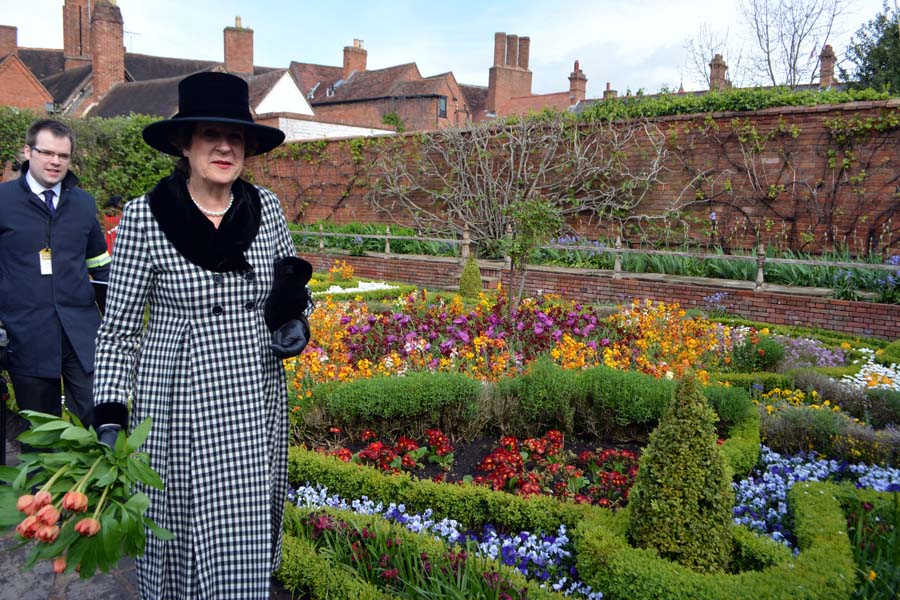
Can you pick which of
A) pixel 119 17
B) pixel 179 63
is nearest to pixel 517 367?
pixel 119 17

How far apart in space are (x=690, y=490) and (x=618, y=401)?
1690 millimetres

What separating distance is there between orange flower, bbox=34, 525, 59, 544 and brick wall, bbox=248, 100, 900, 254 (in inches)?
427

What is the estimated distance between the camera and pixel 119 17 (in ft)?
96.6

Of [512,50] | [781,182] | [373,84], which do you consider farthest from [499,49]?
[781,182]

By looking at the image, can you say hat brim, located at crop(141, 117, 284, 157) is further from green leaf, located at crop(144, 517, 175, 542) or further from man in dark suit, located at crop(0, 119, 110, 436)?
man in dark suit, located at crop(0, 119, 110, 436)

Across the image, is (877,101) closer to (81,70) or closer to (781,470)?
(781,470)

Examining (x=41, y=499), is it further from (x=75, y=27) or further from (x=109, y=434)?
(x=75, y=27)

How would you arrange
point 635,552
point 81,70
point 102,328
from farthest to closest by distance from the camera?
1. point 81,70
2. point 635,552
3. point 102,328

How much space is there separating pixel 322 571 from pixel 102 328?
4.07 ft

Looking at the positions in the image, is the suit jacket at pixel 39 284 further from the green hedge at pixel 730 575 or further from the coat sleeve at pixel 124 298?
the green hedge at pixel 730 575

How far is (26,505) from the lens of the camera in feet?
4.89

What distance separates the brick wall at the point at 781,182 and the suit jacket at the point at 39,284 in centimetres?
994

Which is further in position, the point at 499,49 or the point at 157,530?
the point at 499,49

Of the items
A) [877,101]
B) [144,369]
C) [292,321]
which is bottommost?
[144,369]
